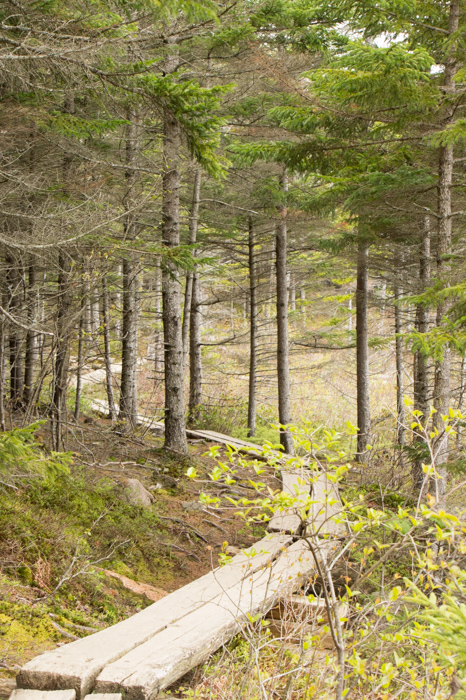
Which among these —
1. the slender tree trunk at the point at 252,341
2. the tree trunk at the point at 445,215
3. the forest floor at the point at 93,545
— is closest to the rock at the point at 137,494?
the forest floor at the point at 93,545

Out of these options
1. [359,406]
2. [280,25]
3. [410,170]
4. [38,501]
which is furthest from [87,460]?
[280,25]

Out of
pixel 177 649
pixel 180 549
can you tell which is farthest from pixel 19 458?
pixel 180 549

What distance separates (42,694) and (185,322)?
1059cm

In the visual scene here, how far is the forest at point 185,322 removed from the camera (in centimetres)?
319

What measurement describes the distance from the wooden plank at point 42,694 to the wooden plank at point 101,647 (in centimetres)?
8

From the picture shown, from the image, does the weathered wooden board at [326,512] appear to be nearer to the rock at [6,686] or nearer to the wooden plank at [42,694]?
the wooden plank at [42,694]

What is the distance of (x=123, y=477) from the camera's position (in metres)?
8.11

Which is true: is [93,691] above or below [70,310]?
below

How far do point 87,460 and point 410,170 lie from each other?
6.84 meters

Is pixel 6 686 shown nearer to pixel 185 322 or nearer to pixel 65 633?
pixel 65 633

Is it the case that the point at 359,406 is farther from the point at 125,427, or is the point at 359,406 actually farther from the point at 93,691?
the point at 93,691

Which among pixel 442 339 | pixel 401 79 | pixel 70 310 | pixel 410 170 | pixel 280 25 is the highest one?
pixel 280 25

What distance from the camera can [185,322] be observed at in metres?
13.2

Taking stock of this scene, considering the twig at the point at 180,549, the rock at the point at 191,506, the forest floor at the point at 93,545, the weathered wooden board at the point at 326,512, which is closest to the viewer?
the weathered wooden board at the point at 326,512
